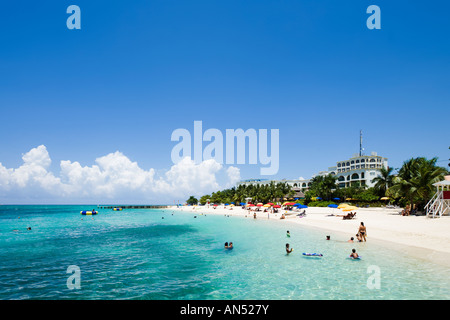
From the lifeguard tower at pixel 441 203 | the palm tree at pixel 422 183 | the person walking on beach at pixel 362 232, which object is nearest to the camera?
the person walking on beach at pixel 362 232

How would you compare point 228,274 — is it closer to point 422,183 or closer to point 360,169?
point 422,183

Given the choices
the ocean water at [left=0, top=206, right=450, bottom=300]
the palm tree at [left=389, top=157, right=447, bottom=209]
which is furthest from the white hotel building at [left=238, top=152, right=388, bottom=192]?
the ocean water at [left=0, top=206, right=450, bottom=300]

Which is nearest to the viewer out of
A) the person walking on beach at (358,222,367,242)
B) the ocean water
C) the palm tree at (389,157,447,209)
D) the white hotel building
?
the ocean water

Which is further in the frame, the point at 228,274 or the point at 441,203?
the point at 441,203

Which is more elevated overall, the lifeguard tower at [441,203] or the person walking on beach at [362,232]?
the lifeguard tower at [441,203]

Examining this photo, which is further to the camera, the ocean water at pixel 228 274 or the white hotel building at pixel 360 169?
the white hotel building at pixel 360 169

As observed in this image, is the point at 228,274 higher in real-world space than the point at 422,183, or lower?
lower

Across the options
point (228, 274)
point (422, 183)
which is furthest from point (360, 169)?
point (228, 274)

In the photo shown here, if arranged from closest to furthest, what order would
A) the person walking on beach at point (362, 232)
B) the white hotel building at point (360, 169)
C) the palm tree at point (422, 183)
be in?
the person walking on beach at point (362, 232) → the palm tree at point (422, 183) → the white hotel building at point (360, 169)

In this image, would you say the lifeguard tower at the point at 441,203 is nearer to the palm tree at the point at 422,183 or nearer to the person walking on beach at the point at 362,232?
the palm tree at the point at 422,183

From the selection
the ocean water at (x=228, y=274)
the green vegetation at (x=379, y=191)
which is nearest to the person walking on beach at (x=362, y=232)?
the ocean water at (x=228, y=274)

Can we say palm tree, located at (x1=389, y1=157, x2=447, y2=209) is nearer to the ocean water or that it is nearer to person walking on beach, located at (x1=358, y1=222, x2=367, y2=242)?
person walking on beach, located at (x1=358, y1=222, x2=367, y2=242)

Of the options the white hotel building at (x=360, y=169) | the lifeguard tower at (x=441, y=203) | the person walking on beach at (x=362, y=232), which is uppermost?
the white hotel building at (x=360, y=169)

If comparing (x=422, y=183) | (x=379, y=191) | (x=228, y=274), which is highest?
(x=422, y=183)
